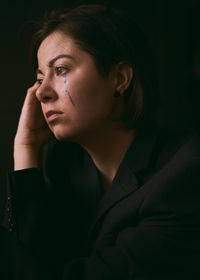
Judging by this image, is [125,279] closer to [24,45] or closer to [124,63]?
[124,63]

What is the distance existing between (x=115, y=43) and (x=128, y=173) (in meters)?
0.43

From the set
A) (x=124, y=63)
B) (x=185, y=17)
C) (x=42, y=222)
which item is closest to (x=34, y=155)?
(x=42, y=222)

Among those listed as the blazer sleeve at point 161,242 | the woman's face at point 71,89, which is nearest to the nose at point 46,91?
the woman's face at point 71,89

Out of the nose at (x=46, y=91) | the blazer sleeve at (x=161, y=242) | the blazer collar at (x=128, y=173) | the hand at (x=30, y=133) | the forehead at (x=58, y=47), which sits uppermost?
the forehead at (x=58, y=47)

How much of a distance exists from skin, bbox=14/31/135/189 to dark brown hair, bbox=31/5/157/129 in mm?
26

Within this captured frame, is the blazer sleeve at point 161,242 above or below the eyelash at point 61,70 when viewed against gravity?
below

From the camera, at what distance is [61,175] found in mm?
1243

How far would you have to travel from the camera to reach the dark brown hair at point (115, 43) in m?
1.02

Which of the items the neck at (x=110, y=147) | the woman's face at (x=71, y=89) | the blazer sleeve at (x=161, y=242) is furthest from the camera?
the neck at (x=110, y=147)

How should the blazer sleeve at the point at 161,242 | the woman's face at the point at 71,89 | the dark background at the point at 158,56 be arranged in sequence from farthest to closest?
1. the dark background at the point at 158,56
2. the woman's face at the point at 71,89
3. the blazer sleeve at the point at 161,242

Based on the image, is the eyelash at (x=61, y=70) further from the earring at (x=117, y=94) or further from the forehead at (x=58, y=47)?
the earring at (x=117, y=94)

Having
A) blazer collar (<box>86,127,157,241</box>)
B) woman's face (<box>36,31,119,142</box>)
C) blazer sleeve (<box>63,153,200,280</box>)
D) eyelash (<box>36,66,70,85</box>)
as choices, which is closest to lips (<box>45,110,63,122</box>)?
woman's face (<box>36,31,119,142</box>)

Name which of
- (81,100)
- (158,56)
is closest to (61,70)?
(81,100)

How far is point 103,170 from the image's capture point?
1.17 meters
